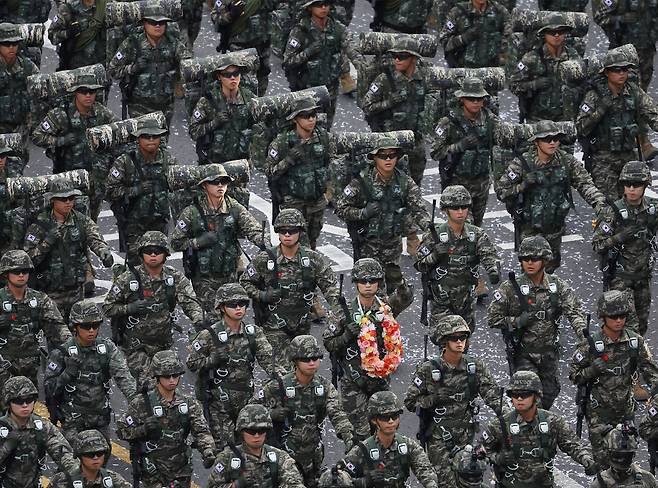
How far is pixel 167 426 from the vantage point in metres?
30.0

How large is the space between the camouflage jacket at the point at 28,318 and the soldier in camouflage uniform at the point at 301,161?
4.64 meters

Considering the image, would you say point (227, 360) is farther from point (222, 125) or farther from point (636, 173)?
point (636, 173)

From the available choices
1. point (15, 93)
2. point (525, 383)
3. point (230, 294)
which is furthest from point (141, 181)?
point (525, 383)

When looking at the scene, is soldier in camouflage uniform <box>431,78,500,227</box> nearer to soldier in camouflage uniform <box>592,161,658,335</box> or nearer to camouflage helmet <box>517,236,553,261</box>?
soldier in camouflage uniform <box>592,161,658,335</box>

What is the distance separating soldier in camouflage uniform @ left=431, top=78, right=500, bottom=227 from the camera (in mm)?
35938

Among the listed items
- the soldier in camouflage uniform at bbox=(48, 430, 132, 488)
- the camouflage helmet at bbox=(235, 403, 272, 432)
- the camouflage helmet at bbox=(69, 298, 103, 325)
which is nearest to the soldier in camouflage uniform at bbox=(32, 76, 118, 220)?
the camouflage helmet at bbox=(69, 298, 103, 325)

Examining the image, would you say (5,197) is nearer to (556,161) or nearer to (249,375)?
(249,375)

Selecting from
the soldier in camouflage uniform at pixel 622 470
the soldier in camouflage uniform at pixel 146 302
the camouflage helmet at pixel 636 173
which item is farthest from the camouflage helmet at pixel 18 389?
the camouflage helmet at pixel 636 173

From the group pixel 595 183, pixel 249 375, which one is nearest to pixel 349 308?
pixel 249 375

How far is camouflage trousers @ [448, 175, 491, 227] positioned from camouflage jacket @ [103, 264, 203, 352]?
18.0 ft

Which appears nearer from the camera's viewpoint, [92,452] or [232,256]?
[92,452]

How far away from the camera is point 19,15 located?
40.5 meters

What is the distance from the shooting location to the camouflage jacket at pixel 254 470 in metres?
28.5

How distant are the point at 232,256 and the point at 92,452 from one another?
547 centimetres
